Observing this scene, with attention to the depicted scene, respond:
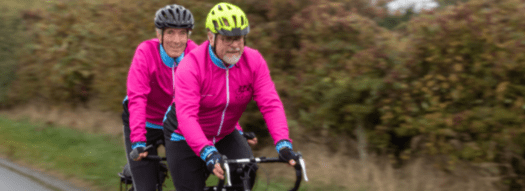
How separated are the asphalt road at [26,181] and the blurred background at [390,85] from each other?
0.33 meters

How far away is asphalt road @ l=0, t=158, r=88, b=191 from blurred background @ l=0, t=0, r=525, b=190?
33 centimetres

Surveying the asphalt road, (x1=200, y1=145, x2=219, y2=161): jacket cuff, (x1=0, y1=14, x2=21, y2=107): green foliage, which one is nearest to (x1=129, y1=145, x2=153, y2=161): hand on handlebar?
(x1=200, y1=145, x2=219, y2=161): jacket cuff

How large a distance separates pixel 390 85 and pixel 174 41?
8.97 feet

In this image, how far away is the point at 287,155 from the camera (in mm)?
3033

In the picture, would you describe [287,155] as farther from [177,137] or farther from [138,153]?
[138,153]

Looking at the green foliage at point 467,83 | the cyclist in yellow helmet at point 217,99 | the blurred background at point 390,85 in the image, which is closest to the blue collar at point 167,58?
the cyclist in yellow helmet at point 217,99

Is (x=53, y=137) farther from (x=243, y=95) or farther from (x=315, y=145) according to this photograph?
(x=243, y=95)

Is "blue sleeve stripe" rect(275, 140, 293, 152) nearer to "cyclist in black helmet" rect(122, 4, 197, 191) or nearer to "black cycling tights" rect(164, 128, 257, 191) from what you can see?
"black cycling tights" rect(164, 128, 257, 191)

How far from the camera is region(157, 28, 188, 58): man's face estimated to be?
4.14 m

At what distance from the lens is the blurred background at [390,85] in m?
5.05

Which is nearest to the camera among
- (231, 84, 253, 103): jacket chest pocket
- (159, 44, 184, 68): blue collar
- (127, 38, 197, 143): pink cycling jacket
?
(231, 84, 253, 103): jacket chest pocket

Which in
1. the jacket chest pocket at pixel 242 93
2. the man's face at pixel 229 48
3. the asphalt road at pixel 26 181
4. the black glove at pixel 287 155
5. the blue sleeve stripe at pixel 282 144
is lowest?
the asphalt road at pixel 26 181

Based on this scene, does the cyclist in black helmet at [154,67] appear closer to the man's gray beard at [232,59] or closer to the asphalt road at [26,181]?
the man's gray beard at [232,59]

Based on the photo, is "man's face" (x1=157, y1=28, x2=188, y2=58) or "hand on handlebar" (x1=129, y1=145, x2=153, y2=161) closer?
"hand on handlebar" (x1=129, y1=145, x2=153, y2=161)
